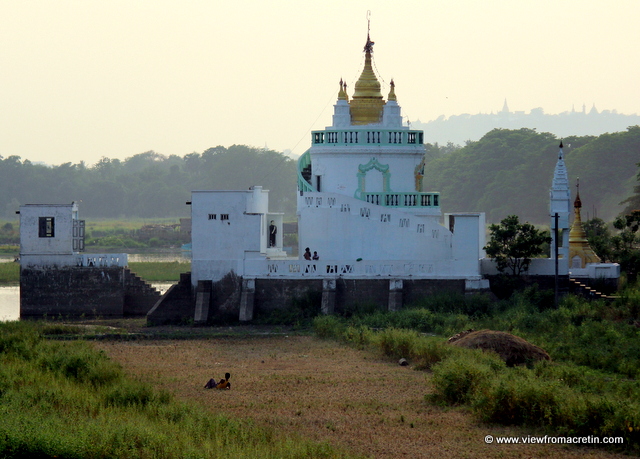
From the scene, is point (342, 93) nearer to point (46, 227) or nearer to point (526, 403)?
point (46, 227)

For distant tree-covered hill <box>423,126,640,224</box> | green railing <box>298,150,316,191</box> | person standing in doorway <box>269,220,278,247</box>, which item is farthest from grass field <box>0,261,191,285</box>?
distant tree-covered hill <box>423,126,640,224</box>

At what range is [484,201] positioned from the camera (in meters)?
91.1

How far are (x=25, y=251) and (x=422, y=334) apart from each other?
15837mm

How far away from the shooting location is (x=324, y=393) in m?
24.2

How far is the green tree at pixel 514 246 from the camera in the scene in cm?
3569

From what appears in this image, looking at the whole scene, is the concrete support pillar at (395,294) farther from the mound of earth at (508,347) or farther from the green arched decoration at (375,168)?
the mound of earth at (508,347)

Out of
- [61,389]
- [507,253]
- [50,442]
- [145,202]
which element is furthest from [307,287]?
[145,202]

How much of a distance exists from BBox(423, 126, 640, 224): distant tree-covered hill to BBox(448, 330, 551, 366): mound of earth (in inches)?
2250

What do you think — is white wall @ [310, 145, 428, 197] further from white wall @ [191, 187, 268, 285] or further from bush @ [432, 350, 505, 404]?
bush @ [432, 350, 505, 404]

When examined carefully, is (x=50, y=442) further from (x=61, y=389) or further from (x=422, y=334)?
(x=422, y=334)

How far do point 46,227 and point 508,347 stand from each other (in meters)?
19.7

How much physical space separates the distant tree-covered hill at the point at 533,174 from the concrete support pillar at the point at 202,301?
168ft

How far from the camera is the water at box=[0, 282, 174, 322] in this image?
1583 inches

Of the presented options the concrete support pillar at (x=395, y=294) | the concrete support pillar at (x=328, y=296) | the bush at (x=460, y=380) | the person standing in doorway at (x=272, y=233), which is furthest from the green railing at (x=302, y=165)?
the bush at (x=460, y=380)
